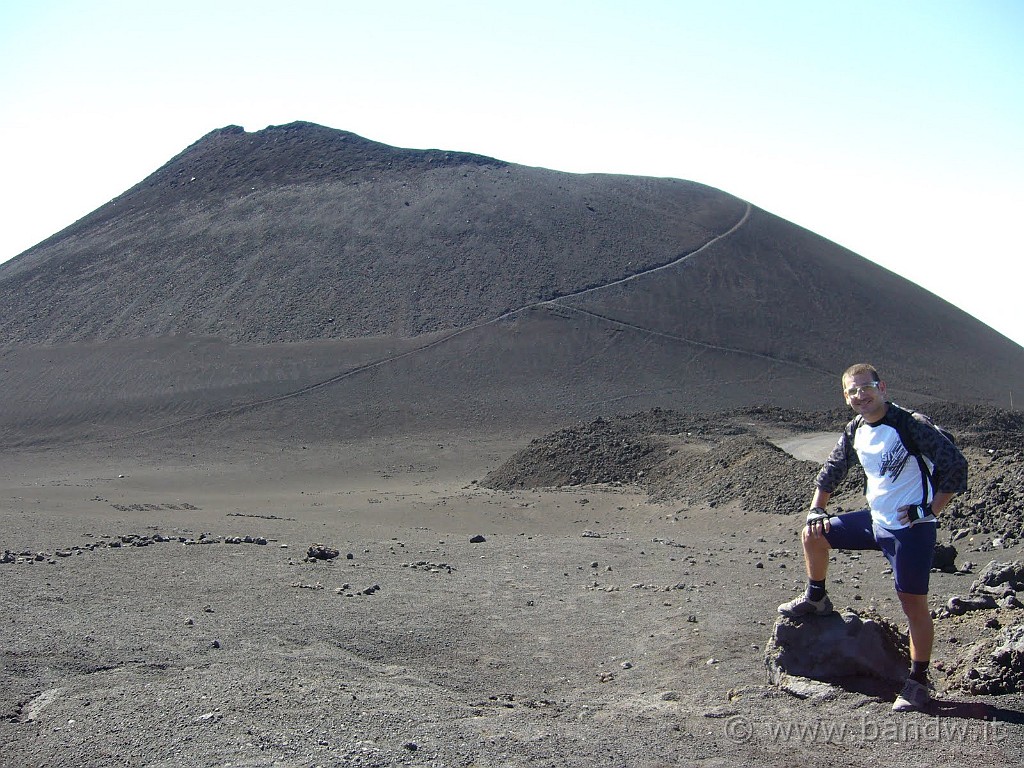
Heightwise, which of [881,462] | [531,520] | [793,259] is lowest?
[531,520]

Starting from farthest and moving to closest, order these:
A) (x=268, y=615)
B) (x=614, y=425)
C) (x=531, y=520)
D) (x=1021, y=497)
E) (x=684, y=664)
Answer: (x=614, y=425), (x=531, y=520), (x=1021, y=497), (x=268, y=615), (x=684, y=664)

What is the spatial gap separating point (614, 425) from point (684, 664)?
16.7 metres

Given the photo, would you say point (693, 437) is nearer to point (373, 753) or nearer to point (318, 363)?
point (373, 753)

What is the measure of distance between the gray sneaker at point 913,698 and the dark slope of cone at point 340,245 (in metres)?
38.6

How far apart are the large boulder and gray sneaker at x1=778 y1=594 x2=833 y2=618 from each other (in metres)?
0.03

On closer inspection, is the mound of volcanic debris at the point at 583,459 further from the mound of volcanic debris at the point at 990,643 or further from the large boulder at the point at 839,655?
the large boulder at the point at 839,655

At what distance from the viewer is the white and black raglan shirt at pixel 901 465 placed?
485 cm

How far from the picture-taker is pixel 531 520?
54.0ft

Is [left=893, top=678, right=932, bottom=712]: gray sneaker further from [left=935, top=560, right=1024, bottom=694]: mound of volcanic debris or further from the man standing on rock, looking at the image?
[left=935, top=560, right=1024, bottom=694]: mound of volcanic debris

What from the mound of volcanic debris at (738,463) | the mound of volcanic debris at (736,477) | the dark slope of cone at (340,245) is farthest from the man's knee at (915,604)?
the dark slope of cone at (340,245)

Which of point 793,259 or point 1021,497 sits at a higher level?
point 793,259

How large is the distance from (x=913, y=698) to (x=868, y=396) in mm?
1442

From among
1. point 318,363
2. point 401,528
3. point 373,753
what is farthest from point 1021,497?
point 318,363

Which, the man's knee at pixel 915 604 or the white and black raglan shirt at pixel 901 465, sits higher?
the white and black raglan shirt at pixel 901 465
